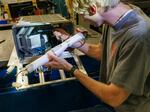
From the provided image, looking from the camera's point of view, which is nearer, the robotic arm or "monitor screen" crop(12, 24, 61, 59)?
the robotic arm

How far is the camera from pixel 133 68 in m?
0.94

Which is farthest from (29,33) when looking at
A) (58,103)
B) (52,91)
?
(58,103)

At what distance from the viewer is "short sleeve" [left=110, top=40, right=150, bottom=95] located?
3.01 feet

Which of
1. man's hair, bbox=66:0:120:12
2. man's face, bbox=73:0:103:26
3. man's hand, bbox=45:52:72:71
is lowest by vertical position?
man's hand, bbox=45:52:72:71

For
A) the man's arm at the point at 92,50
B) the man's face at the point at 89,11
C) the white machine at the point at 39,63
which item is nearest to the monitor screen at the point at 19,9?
the man's arm at the point at 92,50

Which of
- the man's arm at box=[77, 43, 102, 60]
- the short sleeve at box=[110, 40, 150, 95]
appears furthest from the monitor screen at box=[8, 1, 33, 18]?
the short sleeve at box=[110, 40, 150, 95]

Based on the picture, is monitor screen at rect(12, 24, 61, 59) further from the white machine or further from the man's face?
the man's face

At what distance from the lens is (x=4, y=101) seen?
1419mm

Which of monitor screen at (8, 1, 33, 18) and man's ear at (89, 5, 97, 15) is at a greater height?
man's ear at (89, 5, 97, 15)

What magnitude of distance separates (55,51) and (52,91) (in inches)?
14.6

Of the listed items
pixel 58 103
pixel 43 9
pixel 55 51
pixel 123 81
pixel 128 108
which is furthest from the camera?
pixel 43 9

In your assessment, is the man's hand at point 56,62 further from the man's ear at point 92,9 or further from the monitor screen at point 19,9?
the monitor screen at point 19,9

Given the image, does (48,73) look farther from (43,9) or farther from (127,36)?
(43,9)

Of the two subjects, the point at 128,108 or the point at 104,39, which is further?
the point at 104,39
